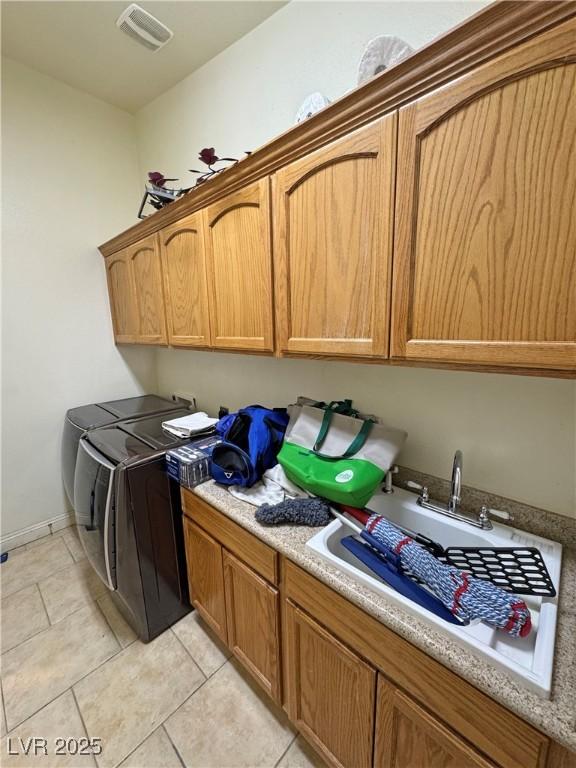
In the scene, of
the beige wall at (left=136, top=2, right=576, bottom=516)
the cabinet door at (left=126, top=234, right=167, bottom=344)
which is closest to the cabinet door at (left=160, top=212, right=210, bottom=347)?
the cabinet door at (left=126, top=234, right=167, bottom=344)

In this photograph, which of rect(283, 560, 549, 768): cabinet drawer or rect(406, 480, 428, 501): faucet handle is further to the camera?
rect(406, 480, 428, 501): faucet handle

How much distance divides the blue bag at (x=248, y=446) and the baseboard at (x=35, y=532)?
5.89 feet

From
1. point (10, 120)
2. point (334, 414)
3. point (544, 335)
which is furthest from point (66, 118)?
point (544, 335)

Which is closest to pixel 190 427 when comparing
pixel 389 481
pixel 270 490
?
pixel 270 490

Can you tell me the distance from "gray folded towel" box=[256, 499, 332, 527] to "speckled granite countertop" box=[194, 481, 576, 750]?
28 millimetres

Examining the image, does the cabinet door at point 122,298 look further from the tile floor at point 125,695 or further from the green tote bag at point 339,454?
the tile floor at point 125,695

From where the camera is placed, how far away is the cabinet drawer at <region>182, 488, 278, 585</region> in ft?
3.34

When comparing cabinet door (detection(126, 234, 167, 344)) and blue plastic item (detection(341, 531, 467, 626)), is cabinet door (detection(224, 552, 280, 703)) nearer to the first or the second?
blue plastic item (detection(341, 531, 467, 626))

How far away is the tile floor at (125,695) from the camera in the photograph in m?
1.09

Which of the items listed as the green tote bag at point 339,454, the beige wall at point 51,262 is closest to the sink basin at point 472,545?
the green tote bag at point 339,454

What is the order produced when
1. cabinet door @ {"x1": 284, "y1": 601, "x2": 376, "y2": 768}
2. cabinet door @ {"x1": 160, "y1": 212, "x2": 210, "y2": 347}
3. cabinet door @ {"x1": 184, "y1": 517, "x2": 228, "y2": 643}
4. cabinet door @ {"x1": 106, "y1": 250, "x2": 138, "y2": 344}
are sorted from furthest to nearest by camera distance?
cabinet door @ {"x1": 106, "y1": 250, "x2": 138, "y2": 344}
cabinet door @ {"x1": 160, "y1": 212, "x2": 210, "y2": 347}
cabinet door @ {"x1": 184, "y1": 517, "x2": 228, "y2": 643}
cabinet door @ {"x1": 284, "y1": 601, "x2": 376, "y2": 768}

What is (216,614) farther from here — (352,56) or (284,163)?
(352,56)

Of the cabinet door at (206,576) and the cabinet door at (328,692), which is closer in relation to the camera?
the cabinet door at (328,692)

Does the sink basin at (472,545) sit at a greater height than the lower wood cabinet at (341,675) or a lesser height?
greater
